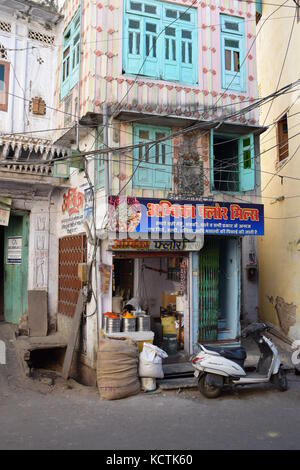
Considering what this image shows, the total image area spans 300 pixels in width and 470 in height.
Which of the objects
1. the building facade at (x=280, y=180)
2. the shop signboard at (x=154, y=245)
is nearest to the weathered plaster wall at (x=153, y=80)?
the building facade at (x=280, y=180)

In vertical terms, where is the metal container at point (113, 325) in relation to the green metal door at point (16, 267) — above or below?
below

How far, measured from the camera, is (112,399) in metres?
7.68

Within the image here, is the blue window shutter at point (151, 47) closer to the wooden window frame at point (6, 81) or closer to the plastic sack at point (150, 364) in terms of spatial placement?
the wooden window frame at point (6, 81)

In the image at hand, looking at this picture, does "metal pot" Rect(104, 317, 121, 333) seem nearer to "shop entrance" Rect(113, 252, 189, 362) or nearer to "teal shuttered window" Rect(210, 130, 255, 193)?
"shop entrance" Rect(113, 252, 189, 362)

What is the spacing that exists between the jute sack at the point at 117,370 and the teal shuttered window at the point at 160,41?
629 centimetres

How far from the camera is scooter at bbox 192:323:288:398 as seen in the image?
7523 millimetres

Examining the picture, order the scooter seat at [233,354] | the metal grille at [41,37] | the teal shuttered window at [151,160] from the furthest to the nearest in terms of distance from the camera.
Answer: the metal grille at [41,37], the teal shuttered window at [151,160], the scooter seat at [233,354]

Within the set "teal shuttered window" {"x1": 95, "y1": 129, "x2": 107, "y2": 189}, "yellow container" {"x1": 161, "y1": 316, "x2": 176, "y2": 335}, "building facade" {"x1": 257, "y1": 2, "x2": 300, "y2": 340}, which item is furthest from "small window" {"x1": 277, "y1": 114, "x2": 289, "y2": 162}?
"yellow container" {"x1": 161, "y1": 316, "x2": 176, "y2": 335}

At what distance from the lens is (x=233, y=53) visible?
10.9 metres

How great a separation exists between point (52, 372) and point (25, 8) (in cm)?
984

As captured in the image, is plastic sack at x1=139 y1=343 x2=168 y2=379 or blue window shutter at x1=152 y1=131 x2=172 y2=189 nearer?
plastic sack at x1=139 y1=343 x2=168 y2=379

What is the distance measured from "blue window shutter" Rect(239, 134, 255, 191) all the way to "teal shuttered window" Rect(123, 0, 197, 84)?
2.04 m

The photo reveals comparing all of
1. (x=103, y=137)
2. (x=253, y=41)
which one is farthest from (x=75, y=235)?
(x=253, y=41)

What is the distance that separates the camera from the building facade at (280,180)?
39.8ft
